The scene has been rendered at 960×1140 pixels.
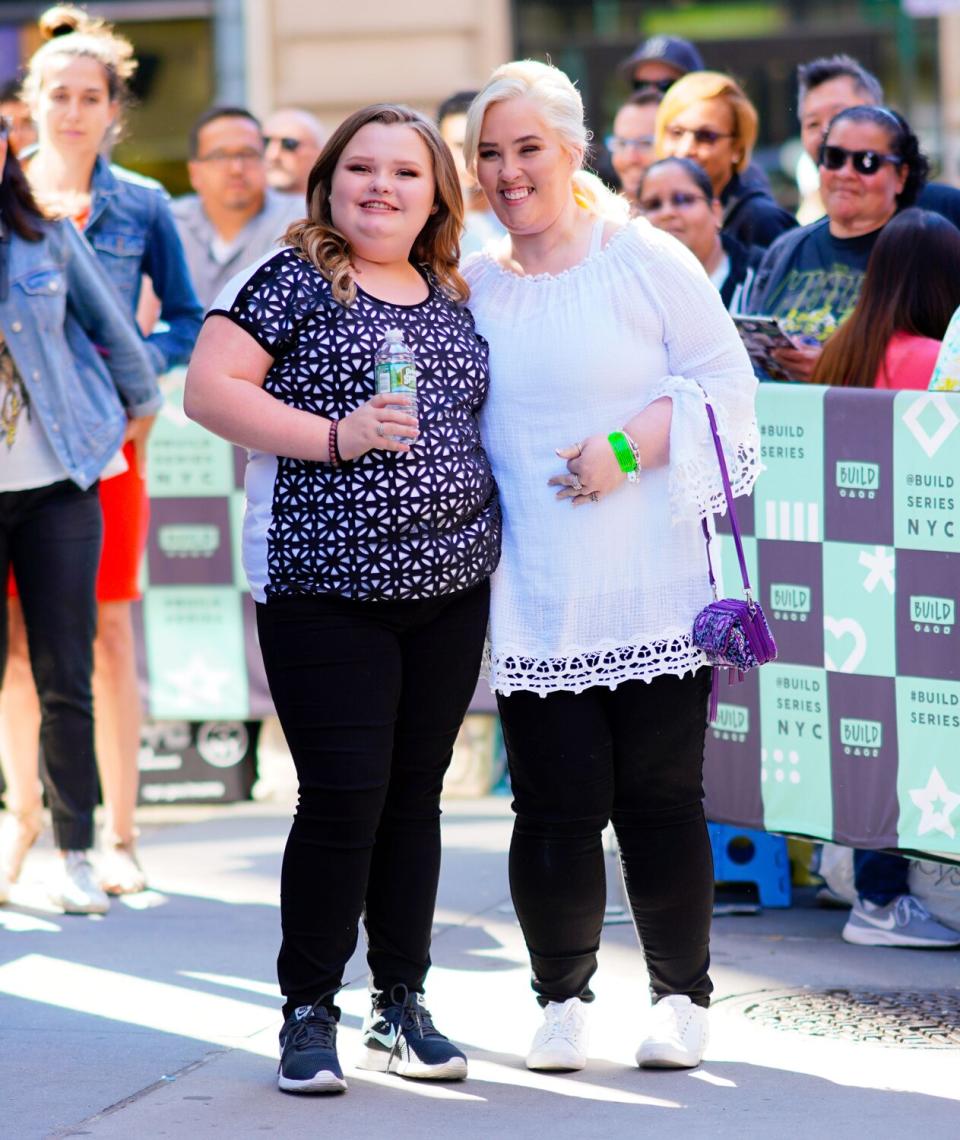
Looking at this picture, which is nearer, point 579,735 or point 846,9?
point 579,735

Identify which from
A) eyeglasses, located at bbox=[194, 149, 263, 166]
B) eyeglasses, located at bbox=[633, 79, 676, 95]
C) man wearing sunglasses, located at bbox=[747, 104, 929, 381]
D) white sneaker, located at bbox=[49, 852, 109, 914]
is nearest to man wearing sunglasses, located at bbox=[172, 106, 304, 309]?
eyeglasses, located at bbox=[194, 149, 263, 166]

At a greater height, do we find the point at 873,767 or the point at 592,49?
the point at 592,49

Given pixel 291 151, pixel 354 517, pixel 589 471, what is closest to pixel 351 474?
pixel 354 517

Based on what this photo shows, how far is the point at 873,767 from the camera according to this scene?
188 inches

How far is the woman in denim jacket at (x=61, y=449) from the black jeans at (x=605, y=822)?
5.41ft

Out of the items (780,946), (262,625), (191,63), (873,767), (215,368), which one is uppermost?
(191,63)

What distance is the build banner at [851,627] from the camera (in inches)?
180

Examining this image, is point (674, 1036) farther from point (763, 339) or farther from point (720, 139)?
point (720, 139)

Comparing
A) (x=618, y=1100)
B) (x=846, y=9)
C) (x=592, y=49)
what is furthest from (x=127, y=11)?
(x=618, y=1100)

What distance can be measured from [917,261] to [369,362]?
1.77 meters

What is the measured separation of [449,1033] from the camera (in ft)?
14.1

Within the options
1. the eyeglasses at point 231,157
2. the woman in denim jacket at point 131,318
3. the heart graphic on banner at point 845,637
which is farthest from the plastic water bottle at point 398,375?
the eyeglasses at point 231,157

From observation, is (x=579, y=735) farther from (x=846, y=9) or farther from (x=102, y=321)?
(x=846, y=9)

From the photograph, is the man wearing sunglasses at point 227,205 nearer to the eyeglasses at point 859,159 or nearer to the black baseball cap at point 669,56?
the black baseball cap at point 669,56
